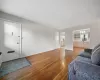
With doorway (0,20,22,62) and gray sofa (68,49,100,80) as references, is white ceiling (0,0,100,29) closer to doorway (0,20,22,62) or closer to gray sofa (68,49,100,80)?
doorway (0,20,22,62)

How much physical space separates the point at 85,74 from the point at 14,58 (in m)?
3.34

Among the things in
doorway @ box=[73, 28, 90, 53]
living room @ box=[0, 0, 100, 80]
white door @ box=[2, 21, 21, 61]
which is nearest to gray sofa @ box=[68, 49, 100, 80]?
living room @ box=[0, 0, 100, 80]

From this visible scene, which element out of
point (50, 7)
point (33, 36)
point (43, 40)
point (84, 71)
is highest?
point (50, 7)

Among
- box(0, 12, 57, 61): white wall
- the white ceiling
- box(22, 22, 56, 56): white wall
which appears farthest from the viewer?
box(22, 22, 56, 56): white wall

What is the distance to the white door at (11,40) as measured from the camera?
3014 mm

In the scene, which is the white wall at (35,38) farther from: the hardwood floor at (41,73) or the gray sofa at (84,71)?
the gray sofa at (84,71)

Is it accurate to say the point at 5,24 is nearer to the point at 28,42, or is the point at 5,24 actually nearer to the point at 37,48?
the point at 28,42

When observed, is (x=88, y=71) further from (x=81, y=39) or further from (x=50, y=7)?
(x=81, y=39)

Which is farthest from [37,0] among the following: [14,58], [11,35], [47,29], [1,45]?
[47,29]

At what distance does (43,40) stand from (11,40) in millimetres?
2325

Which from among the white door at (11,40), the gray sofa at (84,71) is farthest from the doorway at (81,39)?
the gray sofa at (84,71)

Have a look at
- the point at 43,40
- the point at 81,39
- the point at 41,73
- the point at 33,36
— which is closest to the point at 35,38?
the point at 33,36

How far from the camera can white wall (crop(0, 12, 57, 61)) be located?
3.71 metres

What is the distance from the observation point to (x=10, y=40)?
320 centimetres
